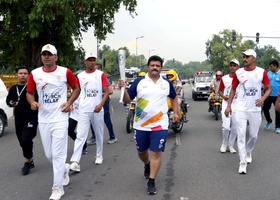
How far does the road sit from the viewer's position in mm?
5191

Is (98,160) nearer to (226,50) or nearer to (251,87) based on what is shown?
(251,87)

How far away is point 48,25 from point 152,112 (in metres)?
15.7

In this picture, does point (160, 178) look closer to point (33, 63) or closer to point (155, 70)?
point (155, 70)

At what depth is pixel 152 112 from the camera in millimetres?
5250

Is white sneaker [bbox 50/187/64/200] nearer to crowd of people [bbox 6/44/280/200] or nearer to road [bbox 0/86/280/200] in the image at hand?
crowd of people [bbox 6/44/280/200]

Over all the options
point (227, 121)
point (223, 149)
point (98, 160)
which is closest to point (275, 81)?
point (227, 121)

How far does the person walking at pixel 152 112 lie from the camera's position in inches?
205

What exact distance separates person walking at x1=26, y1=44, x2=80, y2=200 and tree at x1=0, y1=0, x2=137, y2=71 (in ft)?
41.3

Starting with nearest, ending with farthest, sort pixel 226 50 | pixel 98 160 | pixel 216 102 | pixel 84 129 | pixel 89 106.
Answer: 1. pixel 84 129
2. pixel 89 106
3. pixel 98 160
4. pixel 216 102
5. pixel 226 50

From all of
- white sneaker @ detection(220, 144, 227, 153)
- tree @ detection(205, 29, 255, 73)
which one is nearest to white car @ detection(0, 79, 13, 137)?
white sneaker @ detection(220, 144, 227, 153)

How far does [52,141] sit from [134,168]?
1995 millimetres

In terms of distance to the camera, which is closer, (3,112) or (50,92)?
(50,92)

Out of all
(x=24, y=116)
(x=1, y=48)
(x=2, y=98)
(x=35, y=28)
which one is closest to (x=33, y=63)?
(x=1, y=48)

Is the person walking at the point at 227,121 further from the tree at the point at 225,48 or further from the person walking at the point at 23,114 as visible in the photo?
the tree at the point at 225,48
